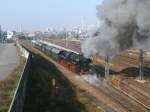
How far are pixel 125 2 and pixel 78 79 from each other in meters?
10.0

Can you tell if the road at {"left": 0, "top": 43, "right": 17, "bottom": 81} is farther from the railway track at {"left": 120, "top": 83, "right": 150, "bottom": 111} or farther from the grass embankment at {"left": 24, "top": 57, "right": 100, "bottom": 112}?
the railway track at {"left": 120, "top": 83, "right": 150, "bottom": 111}

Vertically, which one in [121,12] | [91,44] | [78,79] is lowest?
[78,79]

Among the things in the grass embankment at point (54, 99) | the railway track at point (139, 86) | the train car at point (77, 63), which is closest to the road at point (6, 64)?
the train car at point (77, 63)

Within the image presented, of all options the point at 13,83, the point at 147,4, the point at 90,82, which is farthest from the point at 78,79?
the point at 147,4

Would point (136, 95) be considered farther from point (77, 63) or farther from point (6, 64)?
point (6, 64)

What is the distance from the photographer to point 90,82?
3500 centimetres

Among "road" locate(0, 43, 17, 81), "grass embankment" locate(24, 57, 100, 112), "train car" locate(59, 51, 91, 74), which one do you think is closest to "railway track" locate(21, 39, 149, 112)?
"grass embankment" locate(24, 57, 100, 112)

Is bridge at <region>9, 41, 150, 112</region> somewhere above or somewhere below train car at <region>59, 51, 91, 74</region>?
below

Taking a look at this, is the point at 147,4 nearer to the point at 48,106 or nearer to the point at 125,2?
the point at 125,2

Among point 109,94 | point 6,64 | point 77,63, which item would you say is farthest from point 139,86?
point 6,64

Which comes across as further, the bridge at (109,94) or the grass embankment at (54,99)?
the bridge at (109,94)

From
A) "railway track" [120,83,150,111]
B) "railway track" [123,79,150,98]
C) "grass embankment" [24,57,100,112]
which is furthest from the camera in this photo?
"railway track" [123,79,150,98]

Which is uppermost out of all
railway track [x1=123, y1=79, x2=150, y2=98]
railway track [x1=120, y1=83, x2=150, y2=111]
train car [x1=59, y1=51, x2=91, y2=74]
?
train car [x1=59, y1=51, x2=91, y2=74]

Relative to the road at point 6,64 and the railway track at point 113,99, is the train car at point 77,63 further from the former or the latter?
the road at point 6,64
